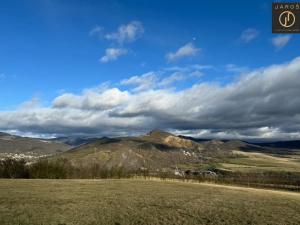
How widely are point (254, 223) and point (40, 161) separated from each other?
58102 millimetres

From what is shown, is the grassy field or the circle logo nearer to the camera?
the grassy field

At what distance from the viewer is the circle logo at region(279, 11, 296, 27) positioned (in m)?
37.7

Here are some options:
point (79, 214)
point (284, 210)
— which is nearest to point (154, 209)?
point (79, 214)

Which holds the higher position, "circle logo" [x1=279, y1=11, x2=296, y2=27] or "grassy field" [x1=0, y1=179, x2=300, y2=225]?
"circle logo" [x1=279, y1=11, x2=296, y2=27]

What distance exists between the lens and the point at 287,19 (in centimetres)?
3819

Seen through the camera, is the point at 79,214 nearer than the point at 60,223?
No

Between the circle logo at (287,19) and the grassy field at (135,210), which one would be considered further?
the circle logo at (287,19)

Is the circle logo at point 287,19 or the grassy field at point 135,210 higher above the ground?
the circle logo at point 287,19

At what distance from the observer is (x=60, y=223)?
81.3 feet

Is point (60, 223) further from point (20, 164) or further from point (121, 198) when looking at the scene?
point (20, 164)

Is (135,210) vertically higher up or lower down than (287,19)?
lower down

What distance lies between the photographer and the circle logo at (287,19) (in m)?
37.7

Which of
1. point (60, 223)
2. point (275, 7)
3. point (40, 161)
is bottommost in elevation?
point (60, 223)

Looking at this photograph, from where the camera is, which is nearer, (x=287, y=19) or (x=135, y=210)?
(x=135, y=210)
